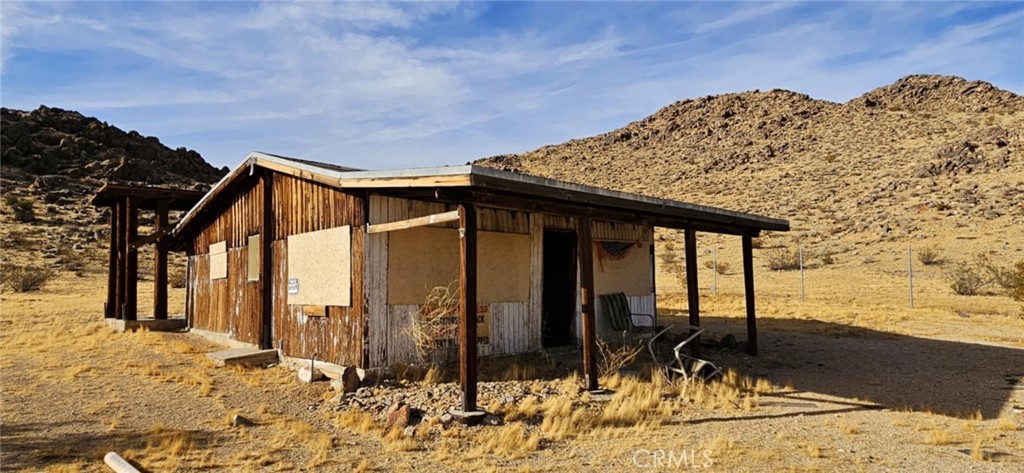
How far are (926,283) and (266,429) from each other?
2495 centimetres

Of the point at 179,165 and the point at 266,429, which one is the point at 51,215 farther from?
the point at 266,429

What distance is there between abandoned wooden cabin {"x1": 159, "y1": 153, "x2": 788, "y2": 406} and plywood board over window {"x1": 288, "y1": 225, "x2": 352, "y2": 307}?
0.09ft

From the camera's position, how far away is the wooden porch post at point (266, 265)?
1135 cm

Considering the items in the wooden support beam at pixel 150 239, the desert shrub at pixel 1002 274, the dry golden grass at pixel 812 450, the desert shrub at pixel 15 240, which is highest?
the desert shrub at pixel 15 240

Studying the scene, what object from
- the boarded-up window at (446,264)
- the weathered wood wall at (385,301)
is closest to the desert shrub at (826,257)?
the boarded-up window at (446,264)

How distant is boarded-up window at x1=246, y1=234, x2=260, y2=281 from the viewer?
12055 millimetres

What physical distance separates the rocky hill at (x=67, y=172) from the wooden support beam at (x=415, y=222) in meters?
26.7

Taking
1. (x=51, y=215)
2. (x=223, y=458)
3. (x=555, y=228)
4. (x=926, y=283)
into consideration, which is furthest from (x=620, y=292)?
(x=51, y=215)

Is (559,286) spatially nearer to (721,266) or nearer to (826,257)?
(721,266)

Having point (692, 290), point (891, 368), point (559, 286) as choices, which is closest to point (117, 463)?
point (692, 290)

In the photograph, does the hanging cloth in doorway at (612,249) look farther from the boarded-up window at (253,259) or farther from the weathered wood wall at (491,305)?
the boarded-up window at (253,259)

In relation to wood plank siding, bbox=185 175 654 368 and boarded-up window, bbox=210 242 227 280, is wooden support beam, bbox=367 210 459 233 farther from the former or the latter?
boarded-up window, bbox=210 242 227 280

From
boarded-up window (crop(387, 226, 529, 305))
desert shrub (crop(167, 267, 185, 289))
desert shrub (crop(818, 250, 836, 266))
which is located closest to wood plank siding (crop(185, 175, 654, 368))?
boarded-up window (crop(387, 226, 529, 305))

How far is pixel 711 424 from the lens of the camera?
7.34m
